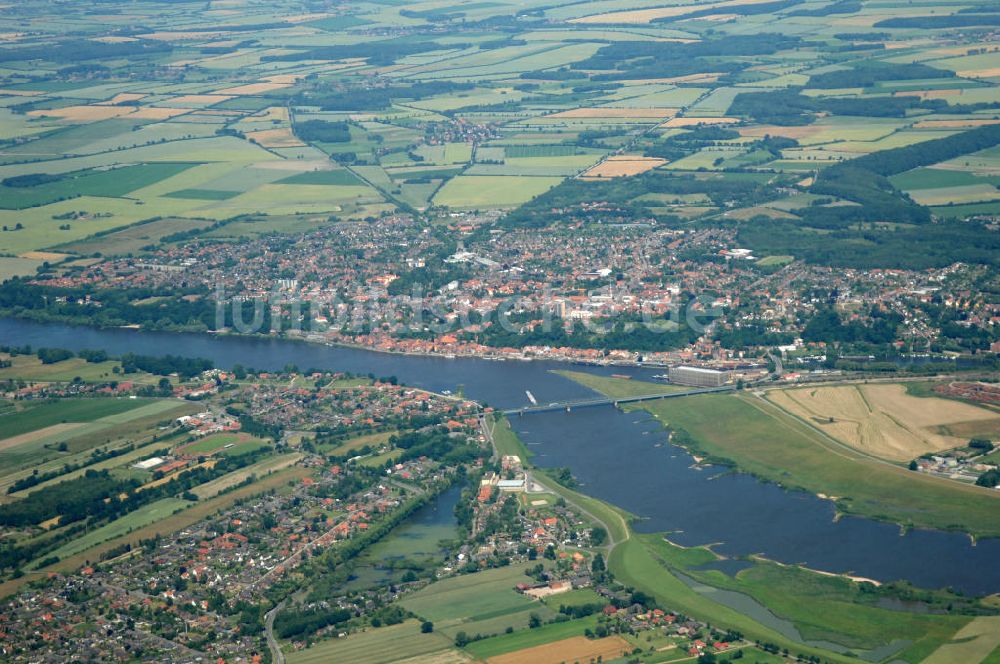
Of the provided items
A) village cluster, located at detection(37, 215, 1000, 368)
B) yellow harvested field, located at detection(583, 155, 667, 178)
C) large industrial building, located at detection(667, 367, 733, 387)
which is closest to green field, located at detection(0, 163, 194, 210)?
village cluster, located at detection(37, 215, 1000, 368)

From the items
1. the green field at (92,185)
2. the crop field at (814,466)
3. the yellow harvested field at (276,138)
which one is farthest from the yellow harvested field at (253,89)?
the crop field at (814,466)

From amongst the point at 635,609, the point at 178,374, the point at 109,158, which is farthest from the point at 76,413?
the point at 109,158

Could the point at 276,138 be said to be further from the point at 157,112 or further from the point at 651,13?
the point at 651,13

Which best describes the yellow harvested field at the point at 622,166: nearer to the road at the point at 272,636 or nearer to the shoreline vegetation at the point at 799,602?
the shoreline vegetation at the point at 799,602

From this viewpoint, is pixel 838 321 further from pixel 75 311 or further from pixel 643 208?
pixel 75 311

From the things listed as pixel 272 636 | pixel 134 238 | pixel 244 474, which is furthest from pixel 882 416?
pixel 134 238

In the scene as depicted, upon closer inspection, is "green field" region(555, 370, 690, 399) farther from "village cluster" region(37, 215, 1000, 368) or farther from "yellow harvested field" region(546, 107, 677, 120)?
"yellow harvested field" region(546, 107, 677, 120)

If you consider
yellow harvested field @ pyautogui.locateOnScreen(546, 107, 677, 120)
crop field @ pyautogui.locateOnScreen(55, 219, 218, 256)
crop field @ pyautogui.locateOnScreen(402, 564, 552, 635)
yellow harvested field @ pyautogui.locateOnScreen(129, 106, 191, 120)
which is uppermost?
yellow harvested field @ pyautogui.locateOnScreen(546, 107, 677, 120)
